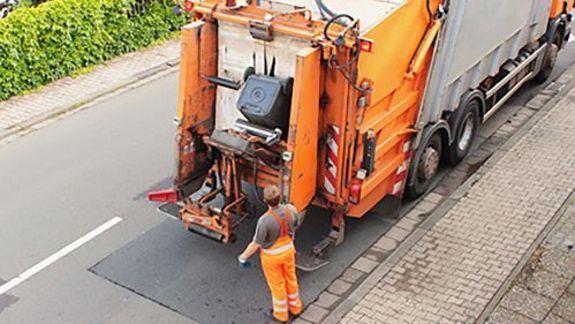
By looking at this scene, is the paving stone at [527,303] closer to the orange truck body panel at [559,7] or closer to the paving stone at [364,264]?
the paving stone at [364,264]

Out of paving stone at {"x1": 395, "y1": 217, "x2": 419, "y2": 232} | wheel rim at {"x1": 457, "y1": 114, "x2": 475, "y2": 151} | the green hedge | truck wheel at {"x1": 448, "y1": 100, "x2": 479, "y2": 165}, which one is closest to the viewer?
paving stone at {"x1": 395, "y1": 217, "x2": 419, "y2": 232}

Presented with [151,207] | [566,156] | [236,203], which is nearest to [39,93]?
[151,207]

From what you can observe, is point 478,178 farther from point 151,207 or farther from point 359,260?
point 151,207

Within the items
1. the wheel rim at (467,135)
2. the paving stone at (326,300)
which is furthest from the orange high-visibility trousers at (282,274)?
the wheel rim at (467,135)

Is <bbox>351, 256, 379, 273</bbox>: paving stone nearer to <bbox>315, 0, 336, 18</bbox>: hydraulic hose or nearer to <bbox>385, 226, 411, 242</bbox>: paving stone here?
<bbox>385, 226, 411, 242</bbox>: paving stone

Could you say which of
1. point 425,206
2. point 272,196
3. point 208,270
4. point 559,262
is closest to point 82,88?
point 208,270

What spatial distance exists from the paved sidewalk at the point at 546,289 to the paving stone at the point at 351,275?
4.47ft

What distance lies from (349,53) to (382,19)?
57 centimetres

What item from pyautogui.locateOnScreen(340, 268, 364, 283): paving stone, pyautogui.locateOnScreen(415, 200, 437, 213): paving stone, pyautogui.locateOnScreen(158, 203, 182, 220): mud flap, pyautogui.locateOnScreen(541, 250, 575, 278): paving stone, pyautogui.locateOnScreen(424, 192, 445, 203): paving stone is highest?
pyautogui.locateOnScreen(158, 203, 182, 220): mud flap

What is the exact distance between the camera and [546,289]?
6.97 m

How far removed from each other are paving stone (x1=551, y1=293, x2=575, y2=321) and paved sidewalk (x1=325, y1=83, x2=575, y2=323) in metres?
0.57

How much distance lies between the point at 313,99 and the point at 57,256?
334 centimetres

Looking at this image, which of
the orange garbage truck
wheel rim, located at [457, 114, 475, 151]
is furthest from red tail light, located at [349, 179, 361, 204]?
wheel rim, located at [457, 114, 475, 151]

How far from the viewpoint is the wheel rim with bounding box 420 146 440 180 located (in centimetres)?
831
